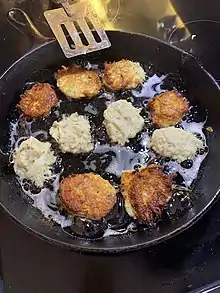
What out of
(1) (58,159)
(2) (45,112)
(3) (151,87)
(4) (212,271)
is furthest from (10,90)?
(4) (212,271)

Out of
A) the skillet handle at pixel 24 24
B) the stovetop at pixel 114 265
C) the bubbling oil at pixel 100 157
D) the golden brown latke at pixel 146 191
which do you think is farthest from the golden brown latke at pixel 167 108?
the skillet handle at pixel 24 24

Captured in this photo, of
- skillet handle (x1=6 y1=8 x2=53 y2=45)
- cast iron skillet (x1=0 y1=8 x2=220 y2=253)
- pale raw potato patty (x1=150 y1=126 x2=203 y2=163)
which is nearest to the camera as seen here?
cast iron skillet (x1=0 y1=8 x2=220 y2=253)

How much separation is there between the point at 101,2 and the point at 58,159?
0.65 m

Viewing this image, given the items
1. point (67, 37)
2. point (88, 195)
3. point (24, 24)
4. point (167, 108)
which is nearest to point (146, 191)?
point (88, 195)

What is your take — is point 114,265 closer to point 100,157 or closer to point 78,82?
point 100,157

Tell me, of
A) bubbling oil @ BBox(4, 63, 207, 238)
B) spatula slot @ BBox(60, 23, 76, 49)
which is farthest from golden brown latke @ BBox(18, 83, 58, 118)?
spatula slot @ BBox(60, 23, 76, 49)

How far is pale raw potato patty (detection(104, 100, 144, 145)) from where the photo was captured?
4.18ft

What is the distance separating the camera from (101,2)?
1.68 m

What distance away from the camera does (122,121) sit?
1283mm

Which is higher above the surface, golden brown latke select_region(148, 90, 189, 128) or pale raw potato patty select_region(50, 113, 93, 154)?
pale raw potato patty select_region(50, 113, 93, 154)

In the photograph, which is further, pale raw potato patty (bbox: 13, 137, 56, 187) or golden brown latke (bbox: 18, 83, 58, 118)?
golden brown latke (bbox: 18, 83, 58, 118)

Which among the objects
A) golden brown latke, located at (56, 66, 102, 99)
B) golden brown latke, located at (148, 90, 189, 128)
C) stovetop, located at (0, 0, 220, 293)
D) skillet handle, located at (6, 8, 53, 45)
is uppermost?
skillet handle, located at (6, 8, 53, 45)

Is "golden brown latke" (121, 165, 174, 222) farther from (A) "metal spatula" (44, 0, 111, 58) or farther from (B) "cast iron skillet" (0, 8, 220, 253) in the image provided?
(A) "metal spatula" (44, 0, 111, 58)

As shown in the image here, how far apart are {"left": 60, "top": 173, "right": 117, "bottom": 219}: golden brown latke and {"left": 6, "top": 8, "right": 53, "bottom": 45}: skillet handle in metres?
0.56
